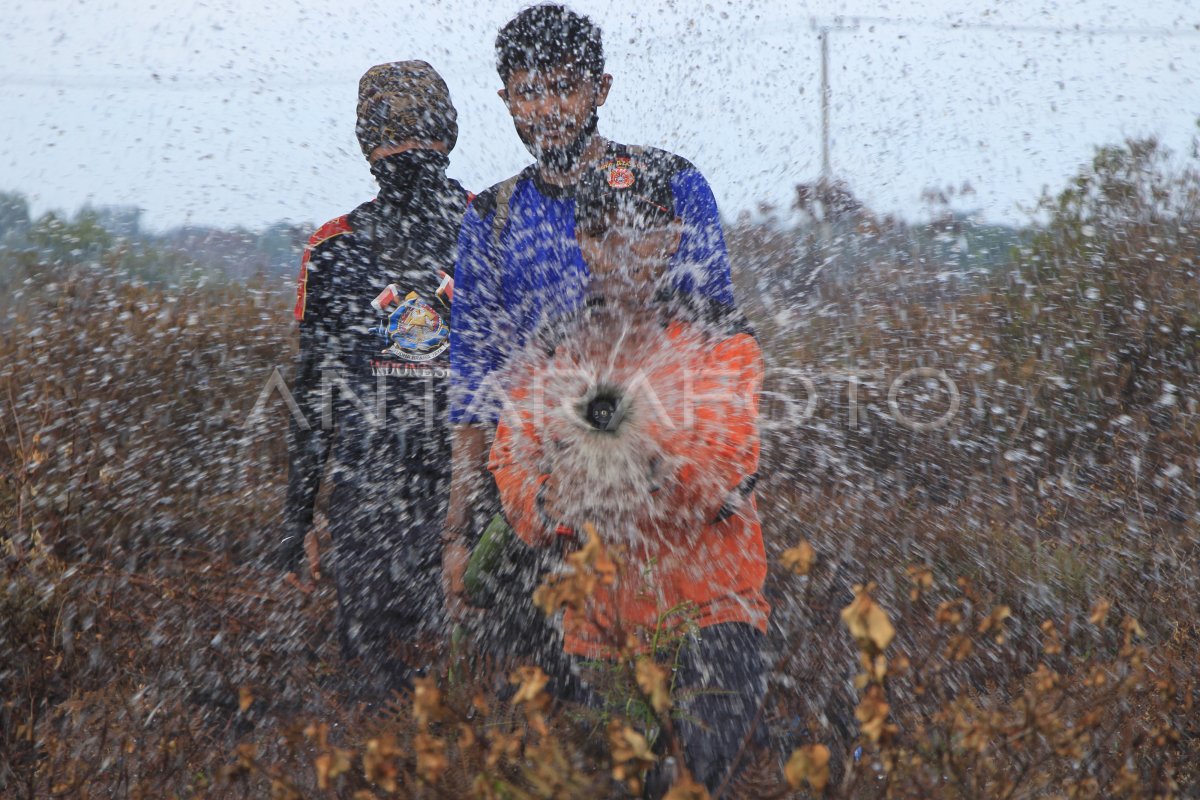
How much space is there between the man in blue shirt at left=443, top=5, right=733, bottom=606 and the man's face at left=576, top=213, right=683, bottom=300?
78mm

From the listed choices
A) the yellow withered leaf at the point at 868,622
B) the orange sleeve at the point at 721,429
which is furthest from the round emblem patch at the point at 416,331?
the yellow withered leaf at the point at 868,622

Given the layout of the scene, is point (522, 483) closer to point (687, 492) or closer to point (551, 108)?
point (687, 492)

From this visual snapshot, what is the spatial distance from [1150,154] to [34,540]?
6.25 metres

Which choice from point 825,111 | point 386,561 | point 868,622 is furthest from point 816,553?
point 825,111

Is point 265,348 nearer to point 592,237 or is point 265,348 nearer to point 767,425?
point 767,425

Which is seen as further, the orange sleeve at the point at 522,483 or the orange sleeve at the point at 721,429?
the orange sleeve at the point at 522,483

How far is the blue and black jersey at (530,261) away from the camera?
6.88 ft

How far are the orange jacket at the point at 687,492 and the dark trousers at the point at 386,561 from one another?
1.36 metres

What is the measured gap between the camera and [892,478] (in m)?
5.25

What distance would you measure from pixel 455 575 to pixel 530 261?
31.3 inches

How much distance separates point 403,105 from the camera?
3312 mm

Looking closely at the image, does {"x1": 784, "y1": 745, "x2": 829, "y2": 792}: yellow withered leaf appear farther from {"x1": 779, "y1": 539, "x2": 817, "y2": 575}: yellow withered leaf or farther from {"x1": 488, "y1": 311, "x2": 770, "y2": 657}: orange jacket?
{"x1": 488, "y1": 311, "x2": 770, "y2": 657}: orange jacket

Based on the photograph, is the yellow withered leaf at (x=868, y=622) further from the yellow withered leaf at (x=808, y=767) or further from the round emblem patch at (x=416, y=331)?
the round emblem patch at (x=416, y=331)

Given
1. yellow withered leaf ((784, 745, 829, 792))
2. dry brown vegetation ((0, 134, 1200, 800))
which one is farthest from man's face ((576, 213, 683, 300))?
yellow withered leaf ((784, 745, 829, 792))
